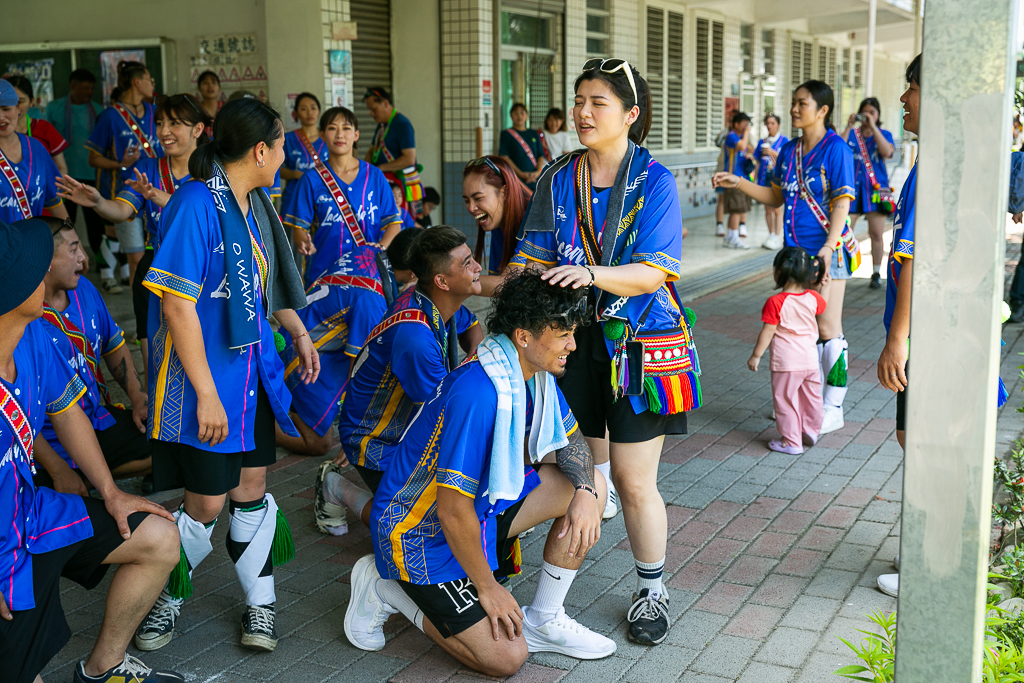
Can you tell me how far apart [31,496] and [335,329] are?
2.51m

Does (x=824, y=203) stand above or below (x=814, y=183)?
below

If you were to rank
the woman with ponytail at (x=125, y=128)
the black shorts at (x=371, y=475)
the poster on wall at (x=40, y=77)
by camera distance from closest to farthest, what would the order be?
the black shorts at (x=371, y=475) → the woman with ponytail at (x=125, y=128) → the poster on wall at (x=40, y=77)

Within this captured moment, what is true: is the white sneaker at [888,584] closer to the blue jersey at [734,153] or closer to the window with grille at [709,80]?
the blue jersey at [734,153]

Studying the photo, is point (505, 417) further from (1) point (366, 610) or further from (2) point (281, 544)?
(2) point (281, 544)

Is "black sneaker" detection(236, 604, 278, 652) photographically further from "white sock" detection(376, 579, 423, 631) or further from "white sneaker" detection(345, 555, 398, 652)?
"white sock" detection(376, 579, 423, 631)

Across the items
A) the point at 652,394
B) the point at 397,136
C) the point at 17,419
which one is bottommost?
the point at 652,394

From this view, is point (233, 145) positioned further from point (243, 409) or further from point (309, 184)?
point (309, 184)

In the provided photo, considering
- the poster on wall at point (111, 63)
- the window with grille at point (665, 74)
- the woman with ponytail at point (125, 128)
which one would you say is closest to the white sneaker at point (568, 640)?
the woman with ponytail at point (125, 128)

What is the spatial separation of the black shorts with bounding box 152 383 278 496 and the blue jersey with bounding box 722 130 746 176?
10921mm

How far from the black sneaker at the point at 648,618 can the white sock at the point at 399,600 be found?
73cm

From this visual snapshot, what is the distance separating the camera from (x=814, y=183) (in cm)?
561

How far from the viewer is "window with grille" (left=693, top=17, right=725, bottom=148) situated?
16.9 meters

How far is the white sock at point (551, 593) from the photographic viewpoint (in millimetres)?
3162

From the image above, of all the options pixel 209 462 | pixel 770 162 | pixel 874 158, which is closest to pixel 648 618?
pixel 209 462
